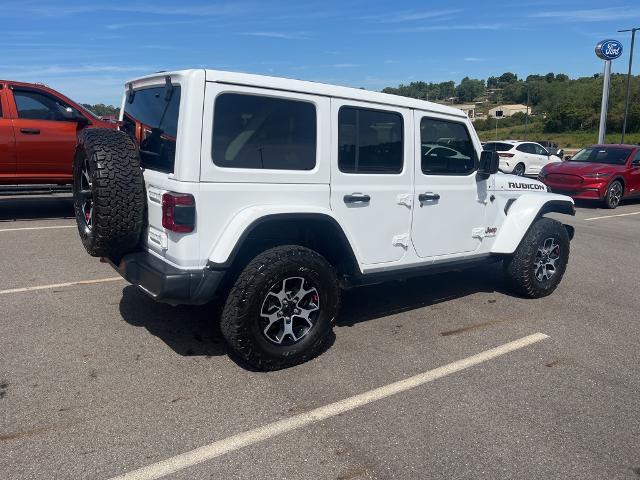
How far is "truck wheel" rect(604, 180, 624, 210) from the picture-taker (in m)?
13.1

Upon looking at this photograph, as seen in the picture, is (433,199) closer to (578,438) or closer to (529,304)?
(529,304)

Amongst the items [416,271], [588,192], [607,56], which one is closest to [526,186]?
[416,271]

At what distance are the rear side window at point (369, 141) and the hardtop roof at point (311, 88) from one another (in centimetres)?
10

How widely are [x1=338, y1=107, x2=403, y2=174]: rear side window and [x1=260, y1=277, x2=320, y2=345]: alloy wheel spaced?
3.04 ft

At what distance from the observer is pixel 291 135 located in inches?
148

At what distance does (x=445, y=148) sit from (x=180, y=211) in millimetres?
2471

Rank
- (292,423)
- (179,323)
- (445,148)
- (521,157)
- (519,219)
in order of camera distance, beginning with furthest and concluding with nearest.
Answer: (521,157) < (519,219) < (445,148) < (179,323) < (292,423)

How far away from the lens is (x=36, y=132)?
8539 millimetres

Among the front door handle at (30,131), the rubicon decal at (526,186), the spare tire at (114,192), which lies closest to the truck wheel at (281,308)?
the spare tire at (114,192)

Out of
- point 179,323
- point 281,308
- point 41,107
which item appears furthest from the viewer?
point 41,107

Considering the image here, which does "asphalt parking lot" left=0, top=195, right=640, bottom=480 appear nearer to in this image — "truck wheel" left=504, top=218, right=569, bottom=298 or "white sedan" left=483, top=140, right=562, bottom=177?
"truck wheel" left=504, top=218, right=569, bottom=298

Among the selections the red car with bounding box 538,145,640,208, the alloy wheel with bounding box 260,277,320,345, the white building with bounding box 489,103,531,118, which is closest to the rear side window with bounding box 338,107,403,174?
the alloy wheel with bounding box 260,277,320,345

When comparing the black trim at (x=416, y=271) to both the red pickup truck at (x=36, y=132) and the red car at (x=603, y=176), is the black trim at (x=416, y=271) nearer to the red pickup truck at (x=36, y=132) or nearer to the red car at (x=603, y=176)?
the red pickup truck at (x=36, y=132)

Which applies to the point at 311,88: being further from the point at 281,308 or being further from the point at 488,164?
the point at 488,164
